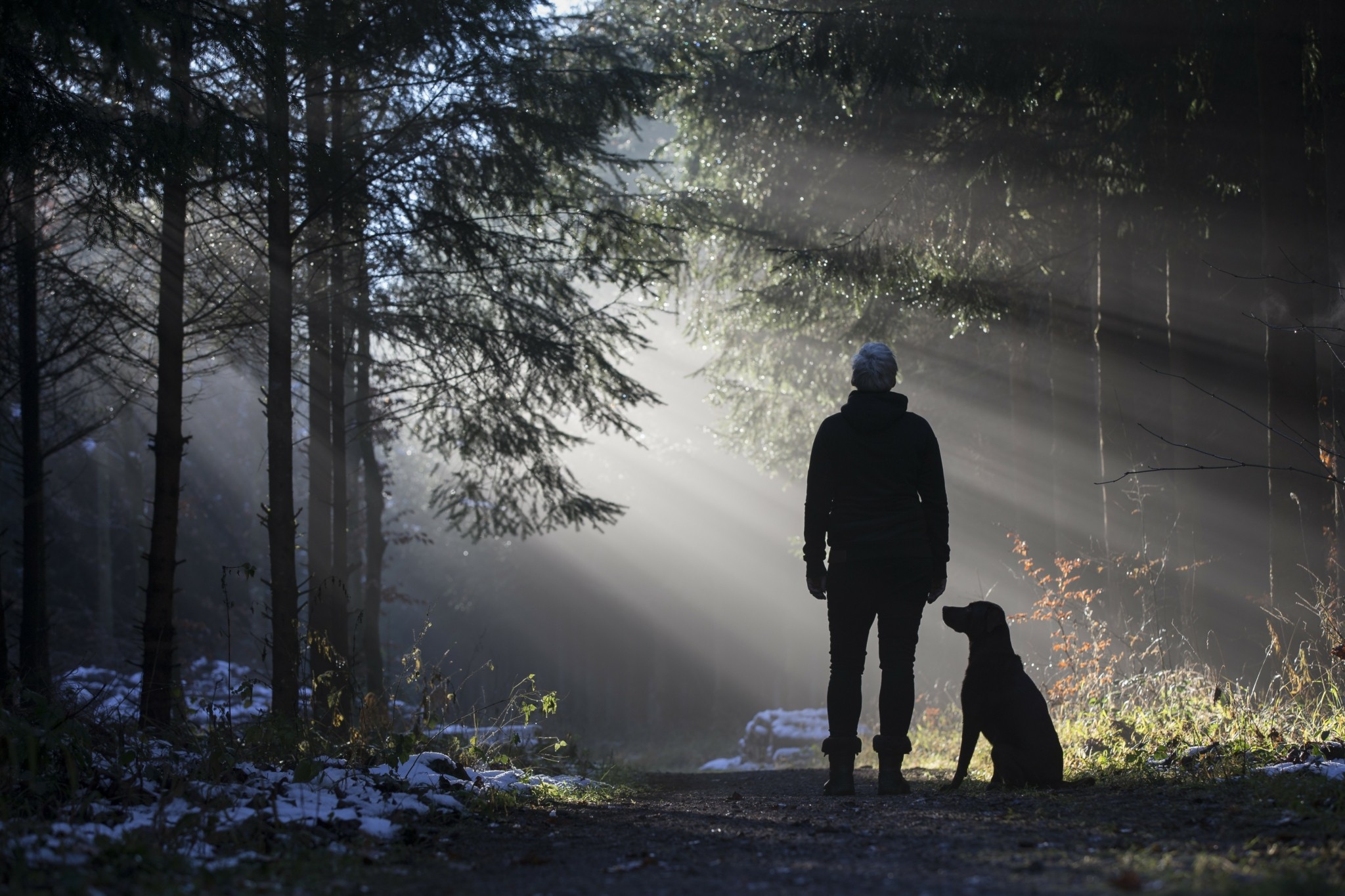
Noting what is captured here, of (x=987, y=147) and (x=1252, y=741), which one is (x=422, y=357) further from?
(x=1252, y=741)

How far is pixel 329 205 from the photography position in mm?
8094

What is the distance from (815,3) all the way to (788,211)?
9.65ft

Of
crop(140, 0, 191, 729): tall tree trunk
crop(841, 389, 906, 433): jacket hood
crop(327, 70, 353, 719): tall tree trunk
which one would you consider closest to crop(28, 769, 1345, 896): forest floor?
crop(841, 389, 906, 433): jacket hood

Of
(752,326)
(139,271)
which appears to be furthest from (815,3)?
(139,271)

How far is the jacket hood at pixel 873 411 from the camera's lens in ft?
16.5

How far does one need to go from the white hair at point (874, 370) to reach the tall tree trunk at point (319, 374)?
333cm

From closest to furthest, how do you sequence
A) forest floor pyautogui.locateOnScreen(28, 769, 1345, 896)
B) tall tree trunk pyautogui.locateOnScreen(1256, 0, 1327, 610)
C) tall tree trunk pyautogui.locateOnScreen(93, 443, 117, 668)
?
forest floor pyautogui.locateOnScreen(28, 769, 1345, 896) → tall tree trunk pyautogui.locateOnScreen(1256, 0, 1327, 610) → tall tree trunk pyautogui.locateOnScreen(93, 443, 117, 668)

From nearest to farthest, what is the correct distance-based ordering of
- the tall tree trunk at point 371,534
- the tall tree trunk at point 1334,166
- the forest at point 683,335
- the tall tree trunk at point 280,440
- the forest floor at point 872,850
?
the forest floor at point 872,850
the forest at point 683,335
the tall tree trunk at point 1334,166
the tall tree trunk at point 280,440
the tall tree trunk at point 371,534

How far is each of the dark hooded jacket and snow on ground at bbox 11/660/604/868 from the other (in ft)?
6.99

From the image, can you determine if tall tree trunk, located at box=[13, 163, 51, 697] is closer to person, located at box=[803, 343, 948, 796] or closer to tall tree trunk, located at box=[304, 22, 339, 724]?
tall tree trunk, located at box=[304, 22, 339, 724]

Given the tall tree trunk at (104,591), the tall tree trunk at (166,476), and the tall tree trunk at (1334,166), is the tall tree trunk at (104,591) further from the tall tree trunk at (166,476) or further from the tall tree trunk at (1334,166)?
the tall tree trunk at (1334,166)

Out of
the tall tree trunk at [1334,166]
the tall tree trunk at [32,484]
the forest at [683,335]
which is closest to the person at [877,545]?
the forest at [683,335]

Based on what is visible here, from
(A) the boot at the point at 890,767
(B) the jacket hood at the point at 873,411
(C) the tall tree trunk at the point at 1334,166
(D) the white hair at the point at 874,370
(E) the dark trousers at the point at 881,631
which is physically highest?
(C) the tall tree trunk at the point at 1334,166

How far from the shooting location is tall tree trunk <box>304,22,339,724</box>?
739cm
